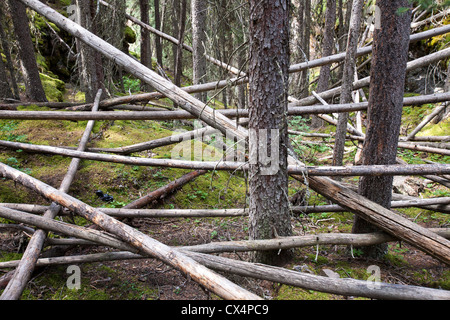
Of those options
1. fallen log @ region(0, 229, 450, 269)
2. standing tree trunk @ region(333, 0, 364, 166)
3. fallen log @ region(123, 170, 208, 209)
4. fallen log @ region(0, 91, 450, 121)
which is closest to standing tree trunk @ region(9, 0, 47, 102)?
fallen log @ region(0, 91, 450, 121)

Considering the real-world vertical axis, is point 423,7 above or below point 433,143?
above

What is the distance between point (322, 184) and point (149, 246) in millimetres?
2187

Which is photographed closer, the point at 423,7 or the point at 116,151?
the point at 423,7

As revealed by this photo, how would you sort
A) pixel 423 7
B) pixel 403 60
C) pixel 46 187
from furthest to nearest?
1. pixel 46 187
2. pixel 403 60
3. pixel 423 7

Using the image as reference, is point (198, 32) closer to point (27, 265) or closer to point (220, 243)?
point (220, 243)

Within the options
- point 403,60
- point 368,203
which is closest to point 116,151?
point 368,203

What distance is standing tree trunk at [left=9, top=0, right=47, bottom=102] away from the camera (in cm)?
732

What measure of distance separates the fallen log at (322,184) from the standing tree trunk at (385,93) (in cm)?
39

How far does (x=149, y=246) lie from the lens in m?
2.87

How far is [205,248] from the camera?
3486 millimetres

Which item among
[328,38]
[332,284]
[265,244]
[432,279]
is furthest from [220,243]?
[328,38]

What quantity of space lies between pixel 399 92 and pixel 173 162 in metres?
3.19

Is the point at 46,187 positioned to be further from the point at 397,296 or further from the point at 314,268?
the point at 397,296

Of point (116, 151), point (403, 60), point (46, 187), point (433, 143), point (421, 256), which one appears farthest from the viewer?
point (433, 143)
